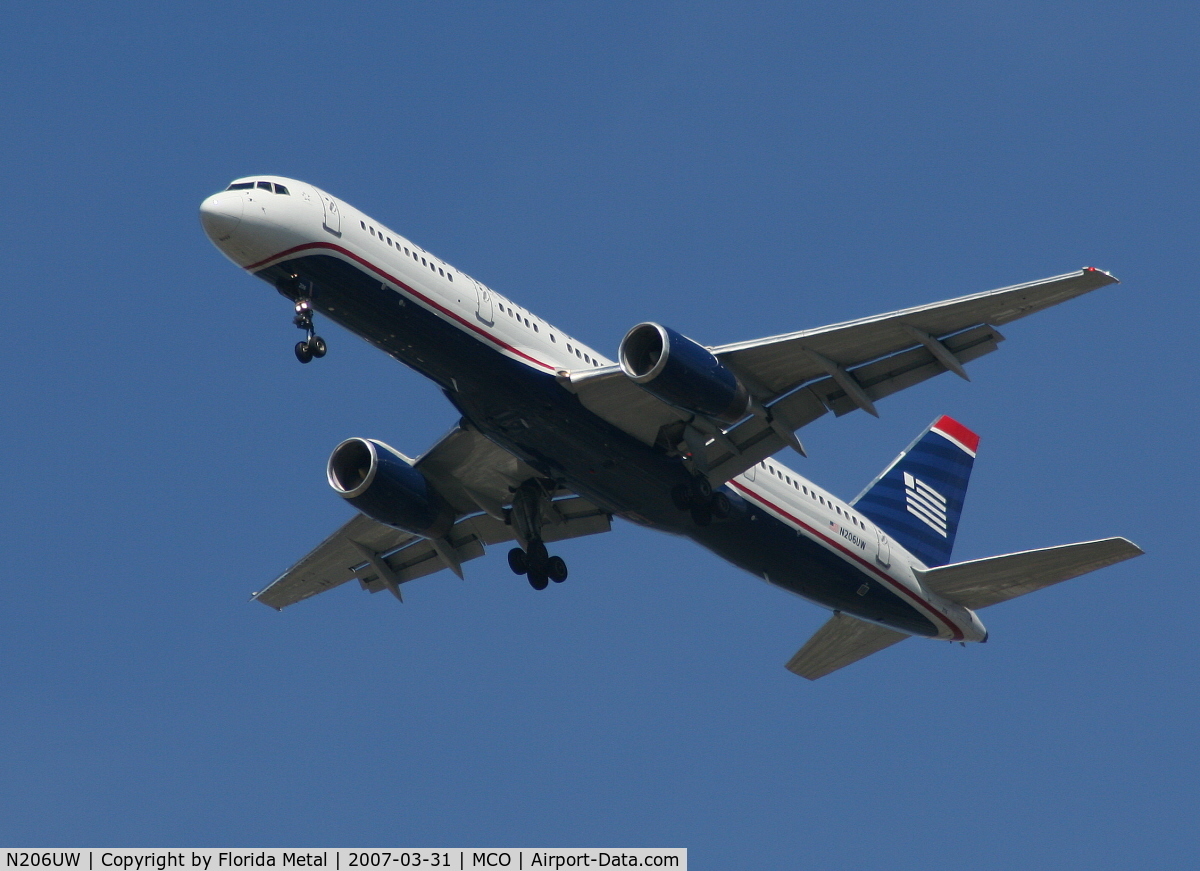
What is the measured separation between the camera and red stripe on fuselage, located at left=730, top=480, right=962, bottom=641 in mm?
36750

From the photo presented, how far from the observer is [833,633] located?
131 ft

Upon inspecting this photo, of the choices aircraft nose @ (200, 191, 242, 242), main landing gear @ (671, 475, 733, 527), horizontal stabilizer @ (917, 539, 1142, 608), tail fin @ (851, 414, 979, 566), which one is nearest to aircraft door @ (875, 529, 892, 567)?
horizontal stabilizer @ (917, 539, 1142, 608)

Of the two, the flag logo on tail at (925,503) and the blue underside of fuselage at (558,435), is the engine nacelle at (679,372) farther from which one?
the flag logo on tail at (925,503)

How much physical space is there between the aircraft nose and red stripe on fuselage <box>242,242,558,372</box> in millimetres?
858

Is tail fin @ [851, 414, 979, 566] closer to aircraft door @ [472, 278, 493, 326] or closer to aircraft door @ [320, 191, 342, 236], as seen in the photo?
aircraft door @ [472, 278, 493, 326]

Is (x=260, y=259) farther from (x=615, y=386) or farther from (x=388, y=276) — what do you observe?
(x=615, y=386)

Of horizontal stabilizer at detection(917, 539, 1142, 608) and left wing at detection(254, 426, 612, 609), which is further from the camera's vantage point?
left wing at detection(254, 426, 612, 609)

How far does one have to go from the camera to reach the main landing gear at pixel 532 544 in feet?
124

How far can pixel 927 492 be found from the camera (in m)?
42.2

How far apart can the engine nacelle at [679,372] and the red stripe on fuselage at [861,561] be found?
4138mm

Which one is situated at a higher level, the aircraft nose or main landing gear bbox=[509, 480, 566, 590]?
the aircraft nose

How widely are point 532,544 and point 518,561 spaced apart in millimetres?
609

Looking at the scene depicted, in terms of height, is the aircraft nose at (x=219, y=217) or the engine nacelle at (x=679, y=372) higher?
the aircraft nose at (x=219, y=217)

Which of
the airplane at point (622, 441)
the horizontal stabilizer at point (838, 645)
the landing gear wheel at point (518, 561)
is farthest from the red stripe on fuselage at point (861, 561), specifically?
the landing gear wheel at point (518, 561)
